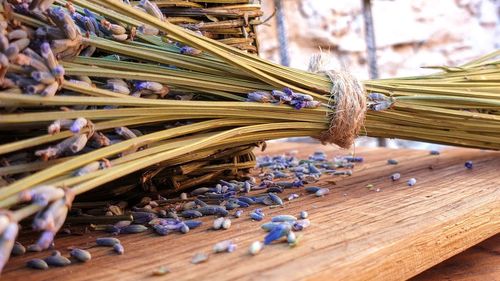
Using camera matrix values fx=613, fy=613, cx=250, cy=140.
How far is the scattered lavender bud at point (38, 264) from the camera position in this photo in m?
0.62

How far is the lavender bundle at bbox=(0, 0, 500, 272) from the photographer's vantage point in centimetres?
60

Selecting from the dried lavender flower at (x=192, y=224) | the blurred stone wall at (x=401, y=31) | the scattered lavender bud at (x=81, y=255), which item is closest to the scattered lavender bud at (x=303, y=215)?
the dried lavender flower at (x=192, y=224)

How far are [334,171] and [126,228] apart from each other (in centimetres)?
48

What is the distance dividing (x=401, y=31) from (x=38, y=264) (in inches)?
105

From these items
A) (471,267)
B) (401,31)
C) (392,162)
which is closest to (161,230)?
(471,267)

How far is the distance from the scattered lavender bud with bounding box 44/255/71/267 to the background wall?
7.78 feet

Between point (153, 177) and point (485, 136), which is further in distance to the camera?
point (485, 136)

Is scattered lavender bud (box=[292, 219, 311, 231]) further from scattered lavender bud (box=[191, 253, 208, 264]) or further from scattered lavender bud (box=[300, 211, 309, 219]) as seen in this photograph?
scattered lavender bud (box=[191, 253, 208, 264])

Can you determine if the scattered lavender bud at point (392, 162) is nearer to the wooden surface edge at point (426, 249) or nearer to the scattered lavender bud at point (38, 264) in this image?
the wooden surface edge at point (426, 249)

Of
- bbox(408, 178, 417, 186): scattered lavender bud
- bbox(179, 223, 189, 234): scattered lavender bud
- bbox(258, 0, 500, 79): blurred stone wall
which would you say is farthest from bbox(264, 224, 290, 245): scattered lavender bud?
bbox(258, 0, 500, 79): blurred stone wall

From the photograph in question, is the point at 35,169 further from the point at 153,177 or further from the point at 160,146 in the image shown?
the point at 153,177

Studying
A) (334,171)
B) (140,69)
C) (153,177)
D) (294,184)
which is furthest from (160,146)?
(334,171)

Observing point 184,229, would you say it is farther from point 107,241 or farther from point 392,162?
point 392,162

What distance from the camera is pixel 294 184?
3.22 ft
